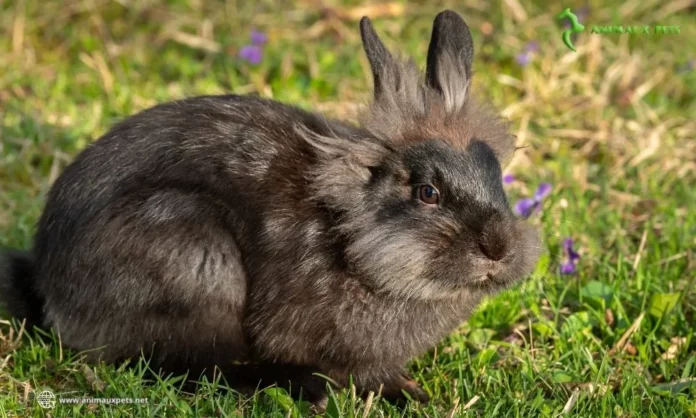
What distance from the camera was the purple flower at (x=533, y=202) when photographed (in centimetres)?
547

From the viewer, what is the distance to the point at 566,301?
516cm

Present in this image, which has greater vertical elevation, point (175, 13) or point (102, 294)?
point (175, 13)

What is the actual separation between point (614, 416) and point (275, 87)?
3873mm

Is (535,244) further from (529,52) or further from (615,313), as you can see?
(529,52)

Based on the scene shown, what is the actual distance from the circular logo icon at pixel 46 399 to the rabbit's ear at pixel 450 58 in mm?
2100

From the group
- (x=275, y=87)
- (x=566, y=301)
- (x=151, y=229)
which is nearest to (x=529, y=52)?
(x=275, y=87)

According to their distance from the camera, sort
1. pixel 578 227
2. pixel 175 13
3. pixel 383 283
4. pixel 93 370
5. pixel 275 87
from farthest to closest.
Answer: pixel 175 13
pixel 275 87
pixel 578 227
pixel 93 370
pixel 383 283

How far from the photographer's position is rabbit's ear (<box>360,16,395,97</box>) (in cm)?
428

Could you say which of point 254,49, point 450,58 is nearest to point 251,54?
point 254,49

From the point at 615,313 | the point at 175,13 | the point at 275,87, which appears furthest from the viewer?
the point at 175,13

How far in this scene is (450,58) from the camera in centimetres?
448

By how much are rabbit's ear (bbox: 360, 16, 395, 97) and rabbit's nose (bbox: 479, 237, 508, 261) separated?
2.88 ft

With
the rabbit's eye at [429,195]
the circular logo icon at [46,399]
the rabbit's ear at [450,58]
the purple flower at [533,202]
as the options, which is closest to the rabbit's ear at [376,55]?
the rabbit's ear at [450,58]

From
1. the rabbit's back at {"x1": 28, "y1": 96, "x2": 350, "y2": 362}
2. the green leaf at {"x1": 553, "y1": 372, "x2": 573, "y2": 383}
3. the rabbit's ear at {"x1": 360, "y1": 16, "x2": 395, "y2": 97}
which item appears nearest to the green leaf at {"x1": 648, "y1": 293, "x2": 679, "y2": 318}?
the green leaf at {"x1": 553, "y1": 372, "x2": 573, "y2": 383}
